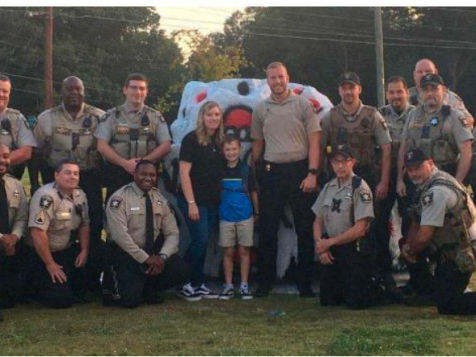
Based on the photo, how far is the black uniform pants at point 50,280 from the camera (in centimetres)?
795

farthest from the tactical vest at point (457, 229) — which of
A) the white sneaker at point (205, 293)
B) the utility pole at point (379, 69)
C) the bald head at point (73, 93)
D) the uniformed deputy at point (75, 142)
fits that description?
→ the utility pole at point (379, 69)

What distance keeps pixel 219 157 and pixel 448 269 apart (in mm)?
2509

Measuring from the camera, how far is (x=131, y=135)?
27.9 feet

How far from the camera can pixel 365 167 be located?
8.30m

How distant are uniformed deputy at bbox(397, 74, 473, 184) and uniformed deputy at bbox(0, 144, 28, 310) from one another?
3.83 meters

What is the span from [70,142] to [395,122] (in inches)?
134

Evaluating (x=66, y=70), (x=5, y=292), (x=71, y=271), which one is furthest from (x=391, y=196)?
(x=66, y=70)

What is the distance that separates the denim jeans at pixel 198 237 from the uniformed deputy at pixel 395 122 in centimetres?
178

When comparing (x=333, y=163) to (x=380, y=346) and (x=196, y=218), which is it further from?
(x=380, y=346)

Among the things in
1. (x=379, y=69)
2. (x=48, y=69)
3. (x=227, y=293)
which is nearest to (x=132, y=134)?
(x=227, y=293)

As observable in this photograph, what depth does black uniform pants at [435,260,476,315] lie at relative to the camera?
280 inches

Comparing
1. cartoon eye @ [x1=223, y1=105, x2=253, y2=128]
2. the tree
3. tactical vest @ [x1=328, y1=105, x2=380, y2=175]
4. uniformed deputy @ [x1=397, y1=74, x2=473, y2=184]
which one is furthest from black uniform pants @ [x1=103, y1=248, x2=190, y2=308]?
the tree

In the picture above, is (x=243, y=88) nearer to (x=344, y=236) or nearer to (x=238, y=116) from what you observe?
(x=238, y=116)

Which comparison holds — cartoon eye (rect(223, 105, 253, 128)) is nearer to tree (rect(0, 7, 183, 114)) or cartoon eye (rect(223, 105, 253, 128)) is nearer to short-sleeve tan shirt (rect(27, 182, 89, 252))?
short-sleeve tan shirt (rect(27, 182, 89, 252))
